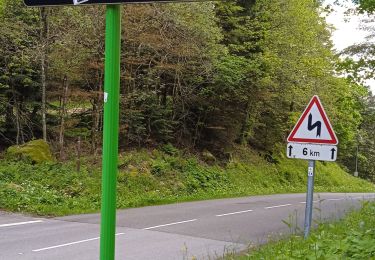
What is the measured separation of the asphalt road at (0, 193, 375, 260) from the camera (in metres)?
9.45

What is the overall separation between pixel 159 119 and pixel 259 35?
9.89 m

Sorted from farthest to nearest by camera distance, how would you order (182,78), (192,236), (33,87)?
(182,78) → (33,87) → (192,236)


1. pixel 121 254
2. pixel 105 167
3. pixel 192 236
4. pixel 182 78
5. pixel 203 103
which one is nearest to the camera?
pixel 105 167

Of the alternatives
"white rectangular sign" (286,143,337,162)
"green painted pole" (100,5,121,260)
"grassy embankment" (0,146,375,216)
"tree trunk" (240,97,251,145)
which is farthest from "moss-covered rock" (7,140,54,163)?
"green painted pole" (100,5,121,260)

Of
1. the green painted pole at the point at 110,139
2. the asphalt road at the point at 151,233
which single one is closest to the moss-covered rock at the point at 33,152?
the asphalt road at the point at 151,233

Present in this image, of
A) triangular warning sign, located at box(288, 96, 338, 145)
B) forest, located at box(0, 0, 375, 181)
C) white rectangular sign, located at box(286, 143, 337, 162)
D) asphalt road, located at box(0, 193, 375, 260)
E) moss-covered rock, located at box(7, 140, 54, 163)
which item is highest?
forest, located at box(0, 0, 375, 181)

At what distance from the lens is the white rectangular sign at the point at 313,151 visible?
24.4ft

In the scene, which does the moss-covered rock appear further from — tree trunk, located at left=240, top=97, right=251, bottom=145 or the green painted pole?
the green painted pole

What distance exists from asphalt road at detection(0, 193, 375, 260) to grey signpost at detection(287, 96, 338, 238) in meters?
0.33

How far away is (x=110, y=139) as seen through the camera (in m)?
2.12

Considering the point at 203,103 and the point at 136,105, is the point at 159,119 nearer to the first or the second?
Answer: the point at 136,105

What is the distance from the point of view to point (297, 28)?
104 feet

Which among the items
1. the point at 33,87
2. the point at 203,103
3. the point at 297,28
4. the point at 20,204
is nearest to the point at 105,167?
the point at 20,204

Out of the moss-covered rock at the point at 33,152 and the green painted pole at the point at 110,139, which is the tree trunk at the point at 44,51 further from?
the green painted pole at the point at 110,139
